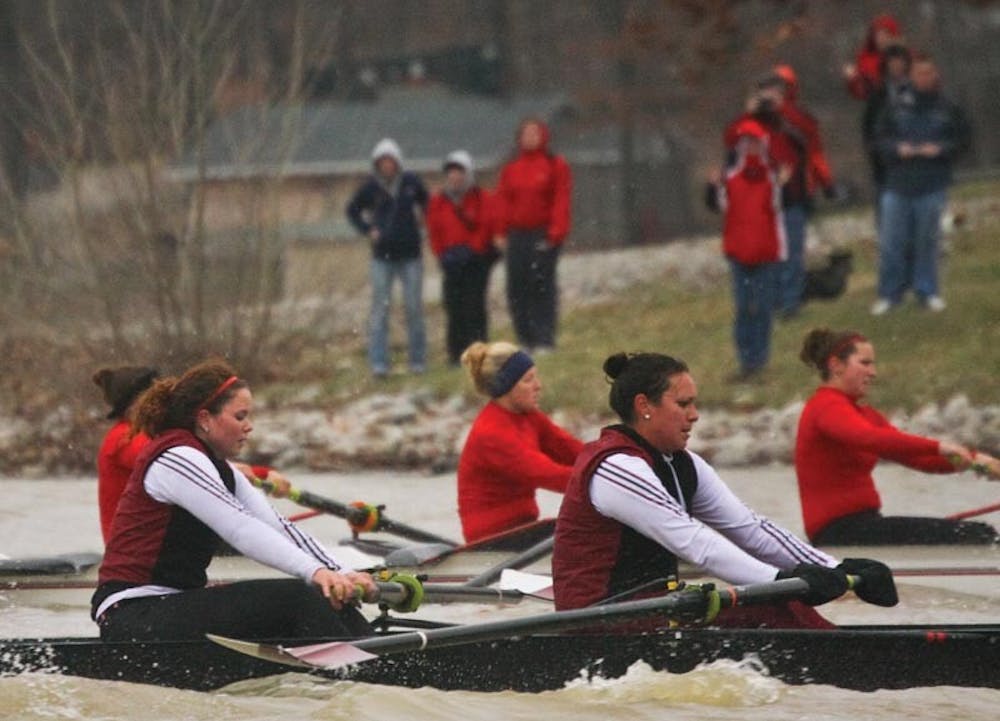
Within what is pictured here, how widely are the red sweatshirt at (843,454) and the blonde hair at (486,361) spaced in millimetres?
1360

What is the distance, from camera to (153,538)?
291 inches

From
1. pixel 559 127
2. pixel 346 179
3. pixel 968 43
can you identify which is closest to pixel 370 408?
pixel 346 179

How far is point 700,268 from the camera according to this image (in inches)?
948

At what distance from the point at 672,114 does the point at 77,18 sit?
54.5ft

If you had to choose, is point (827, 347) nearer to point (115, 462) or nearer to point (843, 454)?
point (843, 454)

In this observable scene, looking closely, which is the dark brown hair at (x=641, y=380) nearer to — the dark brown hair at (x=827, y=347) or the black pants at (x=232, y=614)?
the black pants at (x=232, y=614)

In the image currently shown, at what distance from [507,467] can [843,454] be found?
4.91 feet

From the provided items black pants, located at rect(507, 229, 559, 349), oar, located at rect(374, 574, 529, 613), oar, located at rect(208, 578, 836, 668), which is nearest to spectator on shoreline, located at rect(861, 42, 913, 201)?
black pants, located at rect(507, 229, 559, 349)

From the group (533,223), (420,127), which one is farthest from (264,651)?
(420,127)

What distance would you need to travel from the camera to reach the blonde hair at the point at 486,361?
31.6 feet

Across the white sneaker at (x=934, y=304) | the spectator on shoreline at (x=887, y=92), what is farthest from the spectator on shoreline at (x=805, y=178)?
the white sneaker at (x=934, y=304)

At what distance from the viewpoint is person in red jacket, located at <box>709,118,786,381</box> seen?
14.4 meters

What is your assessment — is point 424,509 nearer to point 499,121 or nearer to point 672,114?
point 672,114

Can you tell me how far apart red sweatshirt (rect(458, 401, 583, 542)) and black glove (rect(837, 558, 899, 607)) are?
241 centimetres
